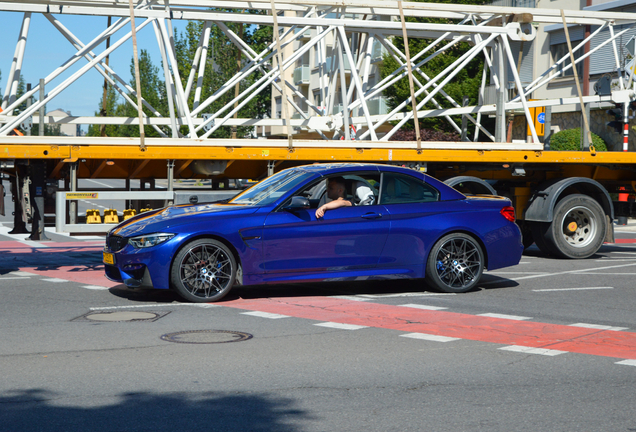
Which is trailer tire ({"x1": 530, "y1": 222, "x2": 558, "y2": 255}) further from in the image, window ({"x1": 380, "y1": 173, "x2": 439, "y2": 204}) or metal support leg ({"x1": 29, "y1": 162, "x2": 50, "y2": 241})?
metal support leg ({"x1": 29, "y1": 162, "x2": 50, "y2": 241})

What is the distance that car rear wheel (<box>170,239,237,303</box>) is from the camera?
28.1ft

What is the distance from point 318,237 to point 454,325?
2013 millimetres

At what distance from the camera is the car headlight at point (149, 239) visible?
851 centimetres

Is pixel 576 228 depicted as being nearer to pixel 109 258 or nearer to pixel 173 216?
pixel 173 216

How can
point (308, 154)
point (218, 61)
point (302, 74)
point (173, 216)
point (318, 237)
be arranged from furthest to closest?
point (302, 74) < point (218, 61) < point (308, 154) < point (318, 237) < point (173, 216)

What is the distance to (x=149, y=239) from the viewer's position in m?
8.54

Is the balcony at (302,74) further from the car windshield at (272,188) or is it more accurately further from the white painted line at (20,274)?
the car windshield at (272,188)

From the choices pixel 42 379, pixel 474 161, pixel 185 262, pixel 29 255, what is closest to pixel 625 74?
pixel 474 161

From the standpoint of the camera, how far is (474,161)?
1291cm

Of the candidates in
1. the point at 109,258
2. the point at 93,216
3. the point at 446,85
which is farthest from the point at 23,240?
the point at 446,85

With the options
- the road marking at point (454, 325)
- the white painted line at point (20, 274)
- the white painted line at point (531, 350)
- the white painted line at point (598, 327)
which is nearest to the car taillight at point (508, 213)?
the road marking at point (454, 325)

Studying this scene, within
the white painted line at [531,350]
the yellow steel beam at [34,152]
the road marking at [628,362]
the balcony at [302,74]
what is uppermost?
the balcony at [302,74]

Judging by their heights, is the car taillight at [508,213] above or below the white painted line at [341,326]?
above

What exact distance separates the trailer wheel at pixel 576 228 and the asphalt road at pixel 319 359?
127 inches
